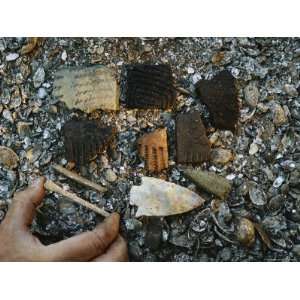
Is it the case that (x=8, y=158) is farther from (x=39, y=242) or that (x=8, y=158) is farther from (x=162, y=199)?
(x=162, y=199)

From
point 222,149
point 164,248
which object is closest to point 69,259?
point 164,248

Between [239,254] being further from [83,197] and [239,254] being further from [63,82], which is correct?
[63,82]

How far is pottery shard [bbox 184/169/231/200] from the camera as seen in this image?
1450 mm

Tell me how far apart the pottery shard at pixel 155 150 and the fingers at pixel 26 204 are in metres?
0.30

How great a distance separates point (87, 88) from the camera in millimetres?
1481

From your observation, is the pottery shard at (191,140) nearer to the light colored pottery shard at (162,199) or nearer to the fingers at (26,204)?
the light colored pottery shard at (162,199)

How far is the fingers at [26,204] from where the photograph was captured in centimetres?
142

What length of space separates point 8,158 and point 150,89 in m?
0.45

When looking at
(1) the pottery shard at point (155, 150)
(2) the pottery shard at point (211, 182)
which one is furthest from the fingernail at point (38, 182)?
(2) the pottery shard at point (211, 182)

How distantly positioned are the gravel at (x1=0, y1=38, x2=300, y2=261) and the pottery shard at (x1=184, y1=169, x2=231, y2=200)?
0.02 meters

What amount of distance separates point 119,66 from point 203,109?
10.6 inches

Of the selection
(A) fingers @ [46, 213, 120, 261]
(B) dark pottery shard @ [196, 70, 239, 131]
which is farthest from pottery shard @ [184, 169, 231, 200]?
(A) fingers @ [46, 213, 120, 261]

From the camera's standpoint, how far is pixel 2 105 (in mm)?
1494

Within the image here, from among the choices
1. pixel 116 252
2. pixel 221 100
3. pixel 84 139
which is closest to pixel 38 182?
pixel 84 139
